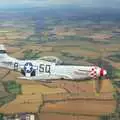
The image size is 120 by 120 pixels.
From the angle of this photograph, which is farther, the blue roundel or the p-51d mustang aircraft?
the blue roundel

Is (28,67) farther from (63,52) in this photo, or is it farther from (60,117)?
(63,52)

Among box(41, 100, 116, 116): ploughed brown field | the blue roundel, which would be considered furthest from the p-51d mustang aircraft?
box(41, 100, 116, 116): ploughed brown field

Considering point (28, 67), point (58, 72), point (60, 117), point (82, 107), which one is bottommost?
point (60, 117)

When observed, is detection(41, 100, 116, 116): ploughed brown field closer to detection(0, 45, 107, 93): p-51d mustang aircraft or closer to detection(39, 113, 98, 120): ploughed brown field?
detection(39, 113, 98, 120): ploughed brown field

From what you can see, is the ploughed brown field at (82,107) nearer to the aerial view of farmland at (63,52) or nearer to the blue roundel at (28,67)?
the aerial view of farmland at (63,52)

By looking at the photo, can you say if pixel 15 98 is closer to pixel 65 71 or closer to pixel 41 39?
pixel 65 71

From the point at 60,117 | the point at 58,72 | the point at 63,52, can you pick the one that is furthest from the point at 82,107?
the point at 63,52

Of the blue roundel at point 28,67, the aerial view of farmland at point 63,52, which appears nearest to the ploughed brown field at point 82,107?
the aerial view of farmland at point 63,52

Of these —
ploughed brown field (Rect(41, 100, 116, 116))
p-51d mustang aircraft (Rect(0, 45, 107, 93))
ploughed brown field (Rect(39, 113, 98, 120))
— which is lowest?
ploughed brown field (Rect(39, 113, 98, 120))

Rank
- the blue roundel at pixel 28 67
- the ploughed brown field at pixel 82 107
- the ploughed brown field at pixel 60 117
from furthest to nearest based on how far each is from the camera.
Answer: the blue roundel at pixel 28 67 → the ploughed brown field at pixel 82 107 → the ploughed brown field at pixel 60 117
